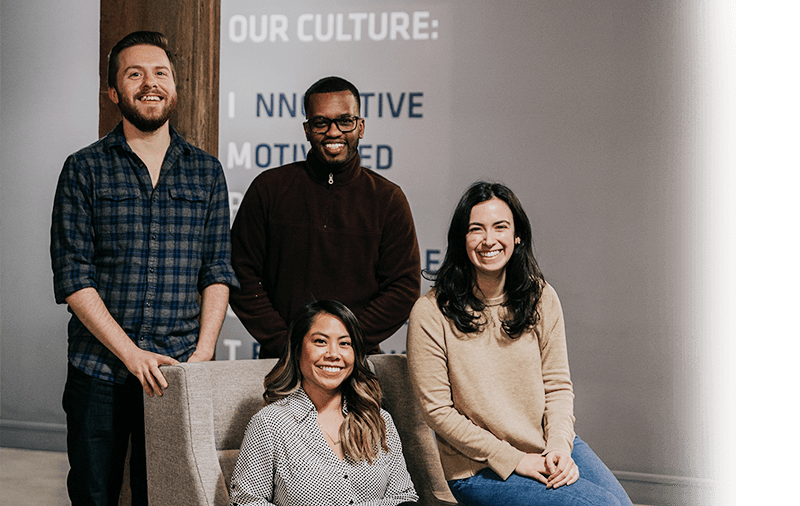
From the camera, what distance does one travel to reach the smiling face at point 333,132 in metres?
2.42

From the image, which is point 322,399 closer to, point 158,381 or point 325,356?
point 325,356

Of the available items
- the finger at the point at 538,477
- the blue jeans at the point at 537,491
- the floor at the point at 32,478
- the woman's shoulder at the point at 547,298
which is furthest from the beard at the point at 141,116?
the floor at the point at 32,478

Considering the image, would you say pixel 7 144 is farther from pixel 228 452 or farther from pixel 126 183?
pixel 228 452

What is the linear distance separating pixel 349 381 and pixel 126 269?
2.27 feet

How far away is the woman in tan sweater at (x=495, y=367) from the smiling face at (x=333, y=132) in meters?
0.46

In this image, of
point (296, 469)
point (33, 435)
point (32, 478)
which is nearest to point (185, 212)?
point (296, 469)

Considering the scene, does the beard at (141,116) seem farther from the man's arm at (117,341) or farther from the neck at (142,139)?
the man's arm at (117,341)

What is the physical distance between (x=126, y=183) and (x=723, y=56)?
106 inches

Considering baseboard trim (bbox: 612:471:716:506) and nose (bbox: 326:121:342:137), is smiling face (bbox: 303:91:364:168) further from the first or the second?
baseboard trim (bbox: 612:471:716:506)

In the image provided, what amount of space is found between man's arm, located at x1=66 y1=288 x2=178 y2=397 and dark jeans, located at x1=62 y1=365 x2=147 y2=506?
119 mm

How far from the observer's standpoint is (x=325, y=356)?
2031mm

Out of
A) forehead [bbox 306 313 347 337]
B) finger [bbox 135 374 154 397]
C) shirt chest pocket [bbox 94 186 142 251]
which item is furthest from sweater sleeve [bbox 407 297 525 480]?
shirt chest pocket [bbox 94 186 142 251]

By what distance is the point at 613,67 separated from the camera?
12.2ft
